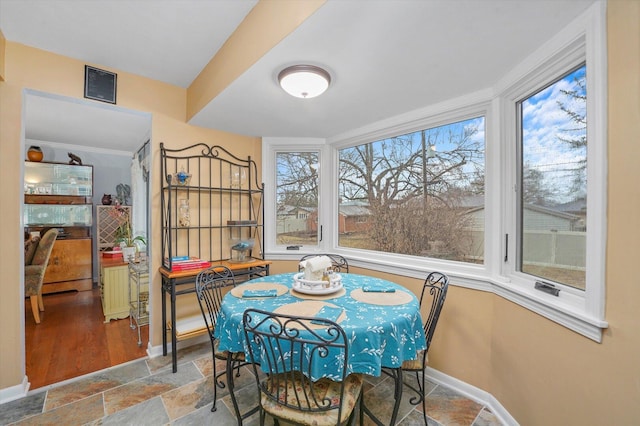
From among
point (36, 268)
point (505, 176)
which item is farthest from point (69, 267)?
point (505, 176)

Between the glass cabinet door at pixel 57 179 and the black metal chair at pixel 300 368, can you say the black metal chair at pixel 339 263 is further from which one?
the glass cabinet door at pixel 57 179

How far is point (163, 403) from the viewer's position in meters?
1.88

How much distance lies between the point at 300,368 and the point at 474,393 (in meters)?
1.54

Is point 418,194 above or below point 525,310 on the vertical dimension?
above

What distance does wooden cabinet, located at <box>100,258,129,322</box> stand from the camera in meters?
3.26

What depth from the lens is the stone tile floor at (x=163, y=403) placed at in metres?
1.73

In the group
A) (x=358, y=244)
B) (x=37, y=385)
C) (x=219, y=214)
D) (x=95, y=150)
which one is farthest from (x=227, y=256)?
(x=95, y=150)

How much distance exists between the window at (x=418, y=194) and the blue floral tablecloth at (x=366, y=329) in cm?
81

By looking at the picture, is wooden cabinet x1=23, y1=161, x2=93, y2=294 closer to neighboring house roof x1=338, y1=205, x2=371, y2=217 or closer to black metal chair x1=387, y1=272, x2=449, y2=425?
neighboring house roof x1=338, y1=205, x2=371, y2=217

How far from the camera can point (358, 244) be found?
Answer: 9.95ft

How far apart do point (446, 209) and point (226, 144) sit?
2363 mm

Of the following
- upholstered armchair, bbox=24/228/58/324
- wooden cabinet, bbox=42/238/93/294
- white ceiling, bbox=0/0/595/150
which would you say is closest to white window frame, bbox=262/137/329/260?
white ceiling, bbox=0/0/595/150

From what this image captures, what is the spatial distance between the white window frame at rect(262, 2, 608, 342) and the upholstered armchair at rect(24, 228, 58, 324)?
275 cm

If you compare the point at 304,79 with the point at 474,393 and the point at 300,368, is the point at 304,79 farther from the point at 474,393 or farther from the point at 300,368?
the point at 474,393
